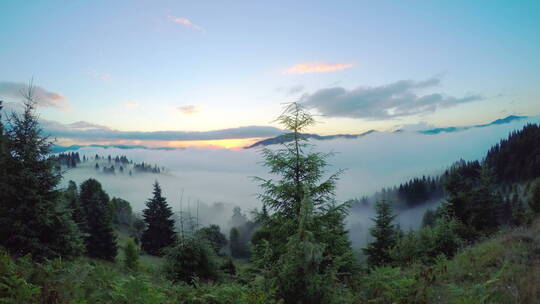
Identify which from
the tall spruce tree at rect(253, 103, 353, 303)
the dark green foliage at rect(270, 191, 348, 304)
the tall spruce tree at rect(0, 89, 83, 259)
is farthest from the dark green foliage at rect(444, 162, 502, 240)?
the tall spruce tree at rect(0, 89, 83, 259)

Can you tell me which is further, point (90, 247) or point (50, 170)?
point (90, 247)

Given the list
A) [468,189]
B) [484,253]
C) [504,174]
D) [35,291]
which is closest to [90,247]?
[35,291]

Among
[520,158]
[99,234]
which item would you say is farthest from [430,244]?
[520,158]

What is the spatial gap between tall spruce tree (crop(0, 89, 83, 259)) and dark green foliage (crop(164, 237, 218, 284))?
514cm

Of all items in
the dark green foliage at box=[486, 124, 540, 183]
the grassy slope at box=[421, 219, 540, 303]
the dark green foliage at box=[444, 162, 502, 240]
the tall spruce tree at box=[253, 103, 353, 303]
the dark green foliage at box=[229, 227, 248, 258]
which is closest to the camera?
the grassy slope at box=[421, 219, 540, 303]

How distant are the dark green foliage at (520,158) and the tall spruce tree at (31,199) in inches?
5420

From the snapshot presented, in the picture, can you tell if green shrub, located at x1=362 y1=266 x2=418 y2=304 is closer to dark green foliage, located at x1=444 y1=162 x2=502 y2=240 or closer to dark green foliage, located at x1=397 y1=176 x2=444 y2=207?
dark green foliage, located at x1=444 y1=162 x2=502 y2=240

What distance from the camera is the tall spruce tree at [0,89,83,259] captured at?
12.2 metres

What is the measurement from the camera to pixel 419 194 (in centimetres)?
15550

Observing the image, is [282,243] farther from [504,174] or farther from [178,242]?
[504,174]

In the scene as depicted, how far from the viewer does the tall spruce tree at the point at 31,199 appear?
1216 centimetres

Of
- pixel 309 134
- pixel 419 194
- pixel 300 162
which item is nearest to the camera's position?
pixel 300 162

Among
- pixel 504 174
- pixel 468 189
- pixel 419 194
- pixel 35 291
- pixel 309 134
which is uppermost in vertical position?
pixel 309 134

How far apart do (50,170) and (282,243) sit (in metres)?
12.4
